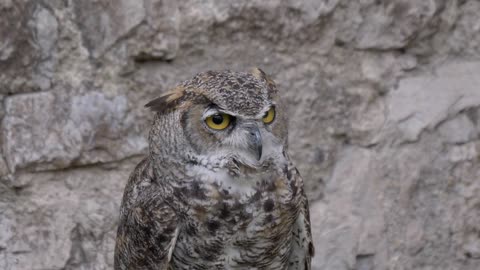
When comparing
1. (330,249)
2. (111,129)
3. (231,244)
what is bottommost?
(330,249)

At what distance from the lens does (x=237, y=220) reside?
186 centimetres

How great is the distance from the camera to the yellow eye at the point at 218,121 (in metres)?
1.73

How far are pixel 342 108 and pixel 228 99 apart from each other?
2.75 ft

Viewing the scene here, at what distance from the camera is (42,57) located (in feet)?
7.32

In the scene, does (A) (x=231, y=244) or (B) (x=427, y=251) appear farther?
(B) (x=427, y=251)

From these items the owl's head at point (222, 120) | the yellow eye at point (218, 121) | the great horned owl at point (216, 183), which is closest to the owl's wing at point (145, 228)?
the great horned owl at point (216, 183)

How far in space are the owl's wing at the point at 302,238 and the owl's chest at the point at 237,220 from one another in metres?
0.04

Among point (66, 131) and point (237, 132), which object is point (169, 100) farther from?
point (66, 131)

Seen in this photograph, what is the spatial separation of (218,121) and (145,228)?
1.14 ft

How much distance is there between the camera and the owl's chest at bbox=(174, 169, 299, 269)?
6.05ft

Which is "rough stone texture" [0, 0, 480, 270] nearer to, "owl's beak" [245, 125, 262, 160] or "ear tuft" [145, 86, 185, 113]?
"ear tuft" [145, 86, 185, 113]

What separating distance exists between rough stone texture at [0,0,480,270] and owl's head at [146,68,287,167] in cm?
49

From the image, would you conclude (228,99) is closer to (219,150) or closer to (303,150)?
(219,150)

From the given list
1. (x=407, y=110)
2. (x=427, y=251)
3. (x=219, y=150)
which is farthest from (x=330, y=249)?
(x=219, y=150)
